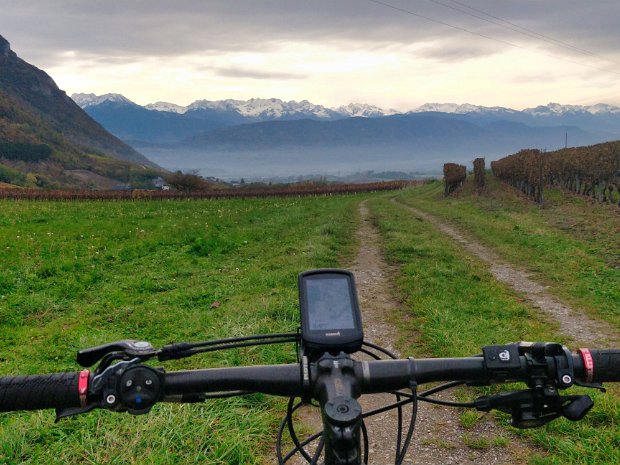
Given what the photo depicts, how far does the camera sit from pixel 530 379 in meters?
2.02

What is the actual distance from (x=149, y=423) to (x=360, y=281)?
8165 mm

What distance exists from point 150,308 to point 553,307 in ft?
29.8

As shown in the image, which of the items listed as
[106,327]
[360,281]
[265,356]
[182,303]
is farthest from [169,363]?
[360,281]

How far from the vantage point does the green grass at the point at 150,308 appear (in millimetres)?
4988

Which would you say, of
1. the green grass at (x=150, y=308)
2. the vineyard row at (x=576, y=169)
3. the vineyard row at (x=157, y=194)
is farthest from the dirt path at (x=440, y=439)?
the vineyard row at (x=157, y=194)

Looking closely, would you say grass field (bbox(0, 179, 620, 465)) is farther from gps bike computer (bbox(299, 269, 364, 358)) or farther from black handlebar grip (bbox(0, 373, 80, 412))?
gps bike computer (bbox(299, 269, 364, 358))

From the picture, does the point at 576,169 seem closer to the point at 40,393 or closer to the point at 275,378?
the point at 275,378

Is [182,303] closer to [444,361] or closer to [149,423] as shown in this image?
[149,423]

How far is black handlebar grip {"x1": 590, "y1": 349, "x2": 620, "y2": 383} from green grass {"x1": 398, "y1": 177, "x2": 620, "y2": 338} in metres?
8.93

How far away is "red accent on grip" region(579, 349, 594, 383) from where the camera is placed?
6.77ft

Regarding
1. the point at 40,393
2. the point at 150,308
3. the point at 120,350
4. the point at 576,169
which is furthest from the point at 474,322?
the point at 576,169

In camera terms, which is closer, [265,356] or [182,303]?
[265,356]

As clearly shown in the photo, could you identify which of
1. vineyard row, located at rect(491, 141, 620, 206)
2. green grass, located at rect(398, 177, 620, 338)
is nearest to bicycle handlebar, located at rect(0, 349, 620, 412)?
green grass, located at rect(398, 177, 620, 338)

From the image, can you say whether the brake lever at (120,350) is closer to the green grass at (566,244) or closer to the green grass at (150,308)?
the green grass at (150,308)
